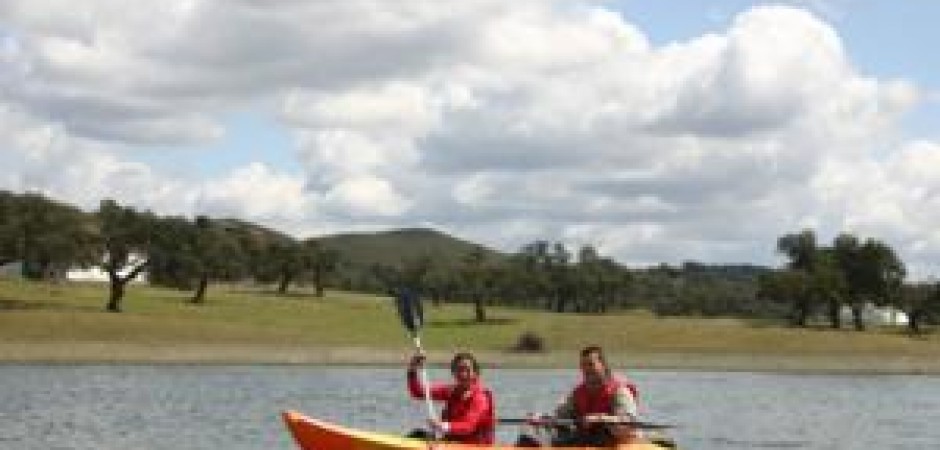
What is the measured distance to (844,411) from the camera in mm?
Result: 61812

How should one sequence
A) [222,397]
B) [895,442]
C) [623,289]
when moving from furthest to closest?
[623,289] < [222,397] < [895,442]

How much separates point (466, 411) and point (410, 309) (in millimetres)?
3214

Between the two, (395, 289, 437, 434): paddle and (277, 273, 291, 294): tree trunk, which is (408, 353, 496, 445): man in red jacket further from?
(277, 273, 291, 294): tree trunk

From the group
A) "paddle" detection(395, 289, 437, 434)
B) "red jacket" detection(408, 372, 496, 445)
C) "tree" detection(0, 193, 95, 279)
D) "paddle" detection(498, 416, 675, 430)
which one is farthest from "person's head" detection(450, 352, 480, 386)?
"tree" detection(0, 193, 95, 279)

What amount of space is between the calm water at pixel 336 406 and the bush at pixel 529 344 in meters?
23.7

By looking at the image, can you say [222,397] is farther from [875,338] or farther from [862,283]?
[862,283]

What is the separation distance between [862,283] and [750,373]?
160 feet

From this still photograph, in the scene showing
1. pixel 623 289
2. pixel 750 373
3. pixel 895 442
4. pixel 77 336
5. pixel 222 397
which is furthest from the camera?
pixel 623 289

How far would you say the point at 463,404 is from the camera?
25016 millimetres

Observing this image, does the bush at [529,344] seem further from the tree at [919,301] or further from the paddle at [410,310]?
the paddle at [410,310]

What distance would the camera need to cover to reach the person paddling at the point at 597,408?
25141 mm

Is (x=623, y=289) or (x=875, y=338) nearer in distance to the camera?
(x=875, y=338)

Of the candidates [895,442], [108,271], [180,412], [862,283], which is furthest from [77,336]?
[862,283]

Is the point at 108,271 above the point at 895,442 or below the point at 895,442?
above
